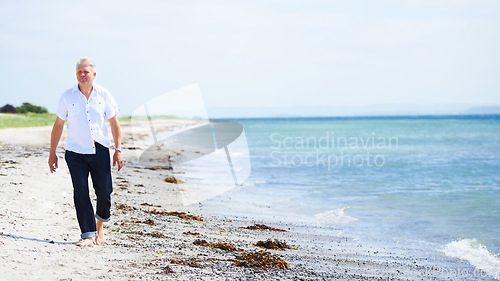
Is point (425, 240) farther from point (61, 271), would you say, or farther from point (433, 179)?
point (433, 179)

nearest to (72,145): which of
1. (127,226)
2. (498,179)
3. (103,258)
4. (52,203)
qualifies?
(103,258)

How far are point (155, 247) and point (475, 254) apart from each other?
192 inches

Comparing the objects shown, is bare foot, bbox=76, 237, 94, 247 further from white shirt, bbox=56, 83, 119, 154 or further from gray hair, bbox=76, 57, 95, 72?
gray hair, bbox=76, 57, 95, 72

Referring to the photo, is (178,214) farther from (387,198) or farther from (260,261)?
(387,198)

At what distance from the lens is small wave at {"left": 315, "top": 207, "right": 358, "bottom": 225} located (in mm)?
9148

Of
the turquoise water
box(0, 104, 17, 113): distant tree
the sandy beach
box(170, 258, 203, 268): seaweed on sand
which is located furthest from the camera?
box(0, 104, 17, 113): distant tree

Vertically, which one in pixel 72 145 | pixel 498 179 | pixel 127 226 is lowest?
pixel 498 179

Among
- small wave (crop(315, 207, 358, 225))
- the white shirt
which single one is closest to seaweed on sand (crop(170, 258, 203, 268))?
the white shirt

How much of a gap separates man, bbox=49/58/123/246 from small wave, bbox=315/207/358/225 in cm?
516

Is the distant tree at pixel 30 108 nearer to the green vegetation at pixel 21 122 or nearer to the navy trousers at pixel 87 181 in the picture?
the green vegetation at pixel 21 122

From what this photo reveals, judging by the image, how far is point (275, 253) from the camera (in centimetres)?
620

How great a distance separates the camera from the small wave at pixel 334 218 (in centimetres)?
915

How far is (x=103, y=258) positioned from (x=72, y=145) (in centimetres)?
123

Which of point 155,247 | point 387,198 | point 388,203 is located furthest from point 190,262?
point 387,198
